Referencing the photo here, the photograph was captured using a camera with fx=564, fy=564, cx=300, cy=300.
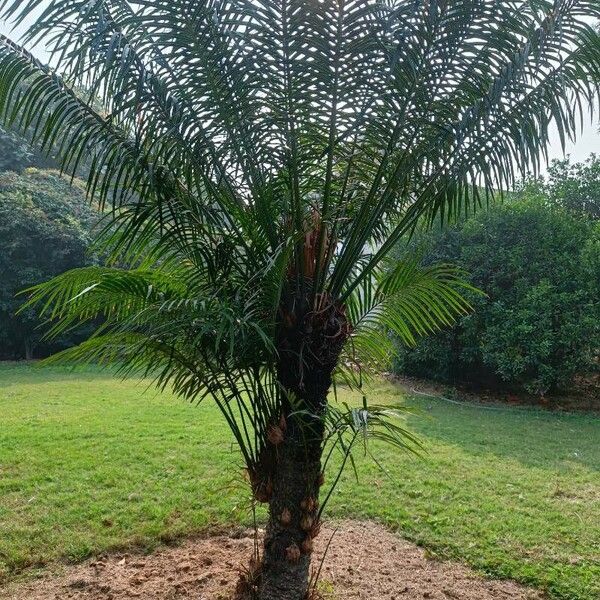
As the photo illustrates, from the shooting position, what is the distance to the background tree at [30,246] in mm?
12734

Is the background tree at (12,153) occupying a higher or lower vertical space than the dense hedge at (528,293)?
higher

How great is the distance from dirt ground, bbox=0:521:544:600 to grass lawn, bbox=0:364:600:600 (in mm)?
165

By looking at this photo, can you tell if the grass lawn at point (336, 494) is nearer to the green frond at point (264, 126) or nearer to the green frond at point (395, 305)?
the green frond at point (395, 305)

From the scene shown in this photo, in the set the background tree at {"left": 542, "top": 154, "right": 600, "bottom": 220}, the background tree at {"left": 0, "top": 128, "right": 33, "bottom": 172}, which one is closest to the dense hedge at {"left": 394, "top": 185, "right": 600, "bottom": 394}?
the background tree at {"left": 542, "top": 154, "right": 600, "bottom": 220}

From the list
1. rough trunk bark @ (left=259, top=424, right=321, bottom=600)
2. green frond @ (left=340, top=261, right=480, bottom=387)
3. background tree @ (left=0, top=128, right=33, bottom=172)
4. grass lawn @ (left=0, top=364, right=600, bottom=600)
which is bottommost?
grass lawn @ (left=0, top=364, right=600, bottom=600)

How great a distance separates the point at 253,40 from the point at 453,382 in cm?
851

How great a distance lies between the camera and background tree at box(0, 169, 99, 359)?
501 inches

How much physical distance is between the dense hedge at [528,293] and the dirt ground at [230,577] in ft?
17.7

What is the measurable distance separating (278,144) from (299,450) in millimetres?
1465

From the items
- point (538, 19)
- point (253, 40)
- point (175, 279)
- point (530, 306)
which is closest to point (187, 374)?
point (175, 279)

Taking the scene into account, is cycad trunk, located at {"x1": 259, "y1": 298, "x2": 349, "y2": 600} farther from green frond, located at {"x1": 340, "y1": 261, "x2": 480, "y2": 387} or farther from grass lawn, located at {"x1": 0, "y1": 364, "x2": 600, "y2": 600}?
grass lawn, located at {"x1": 0, "y1": 364, "x2": 600, "y2": 600}

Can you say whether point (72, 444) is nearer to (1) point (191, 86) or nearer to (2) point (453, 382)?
(1) point (191, 86)

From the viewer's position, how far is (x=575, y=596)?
3008mm

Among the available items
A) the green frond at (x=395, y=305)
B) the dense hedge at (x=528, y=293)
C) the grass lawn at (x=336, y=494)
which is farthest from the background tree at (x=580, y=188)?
the green frond at (x=395, y=305)
